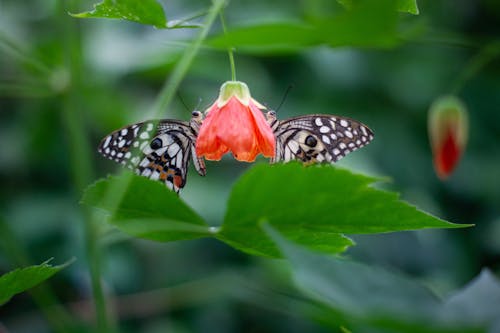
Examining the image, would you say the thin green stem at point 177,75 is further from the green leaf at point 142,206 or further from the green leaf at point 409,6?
the green leaf at point 409,6

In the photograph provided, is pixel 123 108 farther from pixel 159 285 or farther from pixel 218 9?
pixel 218 9

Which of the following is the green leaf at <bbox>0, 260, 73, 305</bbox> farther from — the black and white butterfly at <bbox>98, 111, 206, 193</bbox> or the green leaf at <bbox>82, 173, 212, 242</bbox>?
the black and white butterfly at <bbox>98, 111, 206, 193</bbox>

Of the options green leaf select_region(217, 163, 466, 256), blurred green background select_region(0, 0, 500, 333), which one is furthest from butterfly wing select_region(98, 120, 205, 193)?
blurred green background select_region(0, 0, 500, 333)

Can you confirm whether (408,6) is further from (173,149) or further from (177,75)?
(173,149)

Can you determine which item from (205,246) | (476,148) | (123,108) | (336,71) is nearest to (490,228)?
(476,148)

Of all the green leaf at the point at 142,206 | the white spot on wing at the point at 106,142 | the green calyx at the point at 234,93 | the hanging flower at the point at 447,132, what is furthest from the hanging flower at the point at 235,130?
the hanging flower at the point at 447,132

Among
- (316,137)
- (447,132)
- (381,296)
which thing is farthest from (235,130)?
(447,132)
